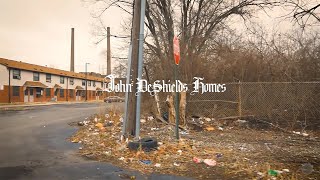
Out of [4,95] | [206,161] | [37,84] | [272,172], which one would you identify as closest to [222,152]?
[206,161]

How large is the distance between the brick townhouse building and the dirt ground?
26.8m

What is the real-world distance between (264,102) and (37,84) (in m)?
40.4

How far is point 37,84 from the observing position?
45375 millimetres

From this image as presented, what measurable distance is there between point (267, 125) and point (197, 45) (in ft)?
22.5

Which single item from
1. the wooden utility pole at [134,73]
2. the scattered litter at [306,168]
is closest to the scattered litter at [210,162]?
the scattered litter at [306,168]

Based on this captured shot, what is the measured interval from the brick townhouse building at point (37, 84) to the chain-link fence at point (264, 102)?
77.2 feet

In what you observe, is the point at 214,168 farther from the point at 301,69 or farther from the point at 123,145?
the point at 301,69

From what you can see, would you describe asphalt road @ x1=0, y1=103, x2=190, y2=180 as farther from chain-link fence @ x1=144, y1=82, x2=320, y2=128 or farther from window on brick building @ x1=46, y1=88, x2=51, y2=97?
window on brick building @ x1=46, y1=88, x2=51, y2=97

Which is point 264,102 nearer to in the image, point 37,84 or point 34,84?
point 34,84

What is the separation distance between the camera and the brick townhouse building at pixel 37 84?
38.8 meters

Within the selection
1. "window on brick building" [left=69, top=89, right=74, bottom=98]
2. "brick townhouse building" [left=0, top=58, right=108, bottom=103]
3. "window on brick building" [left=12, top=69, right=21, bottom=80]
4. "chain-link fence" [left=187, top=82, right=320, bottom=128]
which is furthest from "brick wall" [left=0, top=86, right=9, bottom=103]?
"chain-link fence" [left=187, top=82, right=320, bottom=128]

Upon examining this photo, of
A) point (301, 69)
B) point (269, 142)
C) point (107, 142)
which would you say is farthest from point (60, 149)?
point (301, 69)

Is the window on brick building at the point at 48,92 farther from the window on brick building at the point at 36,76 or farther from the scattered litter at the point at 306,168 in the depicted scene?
the scattered litter at the point at 306,168

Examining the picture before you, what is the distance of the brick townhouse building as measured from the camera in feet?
127
